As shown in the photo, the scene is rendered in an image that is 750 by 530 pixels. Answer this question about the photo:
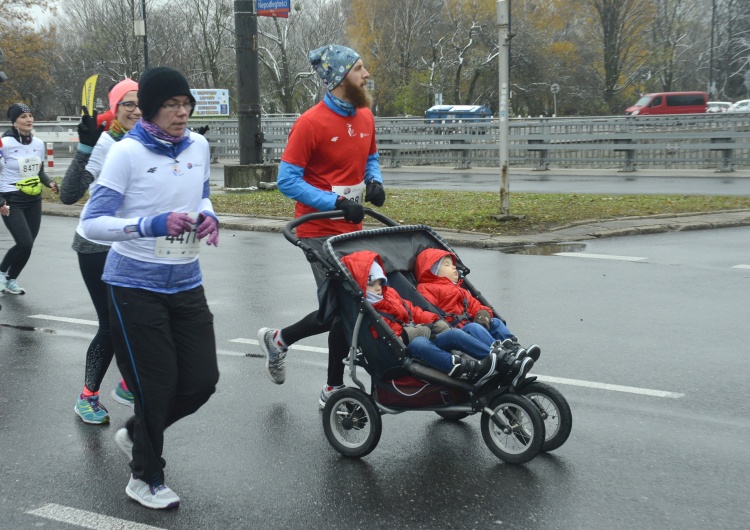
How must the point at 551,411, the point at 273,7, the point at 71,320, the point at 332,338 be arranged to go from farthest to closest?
the point at 273,7 < the point at 71,320 < the point at 332,338 < the point at 551,411

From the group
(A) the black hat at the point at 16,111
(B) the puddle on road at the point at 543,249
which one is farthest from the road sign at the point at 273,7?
(A) the black hat at the point at 16,111

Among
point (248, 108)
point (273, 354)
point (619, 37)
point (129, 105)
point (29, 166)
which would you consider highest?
point (619, 37)

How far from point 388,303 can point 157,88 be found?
1618mm

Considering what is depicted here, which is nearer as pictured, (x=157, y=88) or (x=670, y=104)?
(x=157, y=88)

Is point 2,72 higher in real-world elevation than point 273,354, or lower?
higher

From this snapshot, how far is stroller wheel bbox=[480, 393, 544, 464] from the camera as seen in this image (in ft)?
14.9

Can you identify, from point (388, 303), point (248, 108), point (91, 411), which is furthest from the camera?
point (248, 108)

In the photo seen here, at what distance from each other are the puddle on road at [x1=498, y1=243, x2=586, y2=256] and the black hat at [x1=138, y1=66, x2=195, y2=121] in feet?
26.9

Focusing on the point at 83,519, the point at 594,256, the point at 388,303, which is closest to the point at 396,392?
the point at 388,303

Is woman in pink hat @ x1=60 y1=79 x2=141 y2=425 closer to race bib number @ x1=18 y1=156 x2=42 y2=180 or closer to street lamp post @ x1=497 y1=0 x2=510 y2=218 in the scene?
race bib number @ x1=18 y1=156 x2=42 y2=180

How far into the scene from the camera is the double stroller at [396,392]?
4660 millimetres

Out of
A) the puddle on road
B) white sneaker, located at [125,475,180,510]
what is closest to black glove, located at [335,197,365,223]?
white sneaker, located at [125,475,180,510]

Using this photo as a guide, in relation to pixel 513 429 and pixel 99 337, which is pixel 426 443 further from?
pixel 99 337

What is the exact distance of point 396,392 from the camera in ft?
15.9
